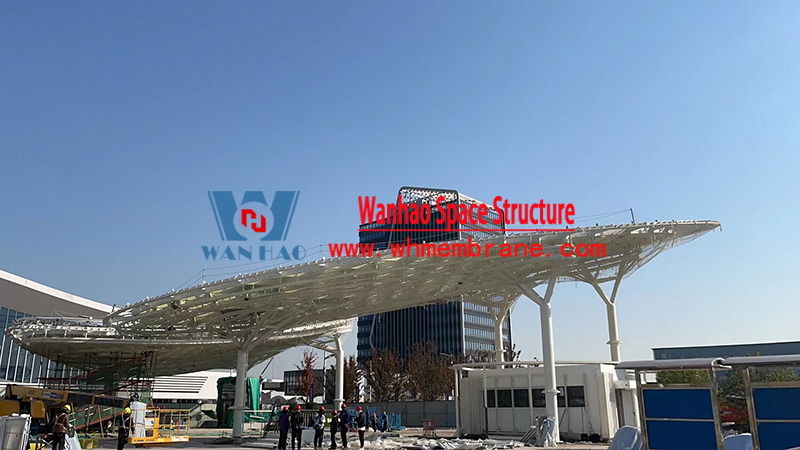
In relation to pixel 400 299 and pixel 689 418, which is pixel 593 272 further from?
pixel 689 418

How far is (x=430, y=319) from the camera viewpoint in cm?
12988

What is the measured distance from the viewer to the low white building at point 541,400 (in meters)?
27.6

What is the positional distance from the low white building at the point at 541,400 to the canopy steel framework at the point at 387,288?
6.89ft

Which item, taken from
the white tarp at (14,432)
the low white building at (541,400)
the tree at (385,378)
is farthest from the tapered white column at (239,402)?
the tree at (385,378)

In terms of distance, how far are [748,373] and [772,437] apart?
1.06 m

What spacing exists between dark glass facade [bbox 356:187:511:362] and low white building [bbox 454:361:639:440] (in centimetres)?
9009

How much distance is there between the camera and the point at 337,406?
4434 cm

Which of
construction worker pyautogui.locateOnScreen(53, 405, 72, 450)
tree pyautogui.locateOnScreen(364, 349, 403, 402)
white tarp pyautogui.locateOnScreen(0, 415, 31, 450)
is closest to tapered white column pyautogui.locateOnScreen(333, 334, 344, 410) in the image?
tree pyautogui.locateOnScreen(364, 349, 403, 402)

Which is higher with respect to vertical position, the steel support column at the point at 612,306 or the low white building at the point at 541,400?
the steel support column at the point at 612,306

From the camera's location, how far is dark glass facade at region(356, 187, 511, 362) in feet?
414

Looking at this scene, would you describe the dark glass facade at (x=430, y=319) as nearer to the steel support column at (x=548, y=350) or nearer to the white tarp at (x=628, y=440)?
the steel support column at (x=548, y=350)

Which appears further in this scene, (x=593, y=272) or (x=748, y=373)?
(x=593, y=272)

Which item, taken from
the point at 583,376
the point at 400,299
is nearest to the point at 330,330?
the point at 400,299

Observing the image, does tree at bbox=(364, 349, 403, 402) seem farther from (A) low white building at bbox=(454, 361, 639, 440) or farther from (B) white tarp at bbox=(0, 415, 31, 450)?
(B) white tarp at bbox=(0, 415, 31, 450)
